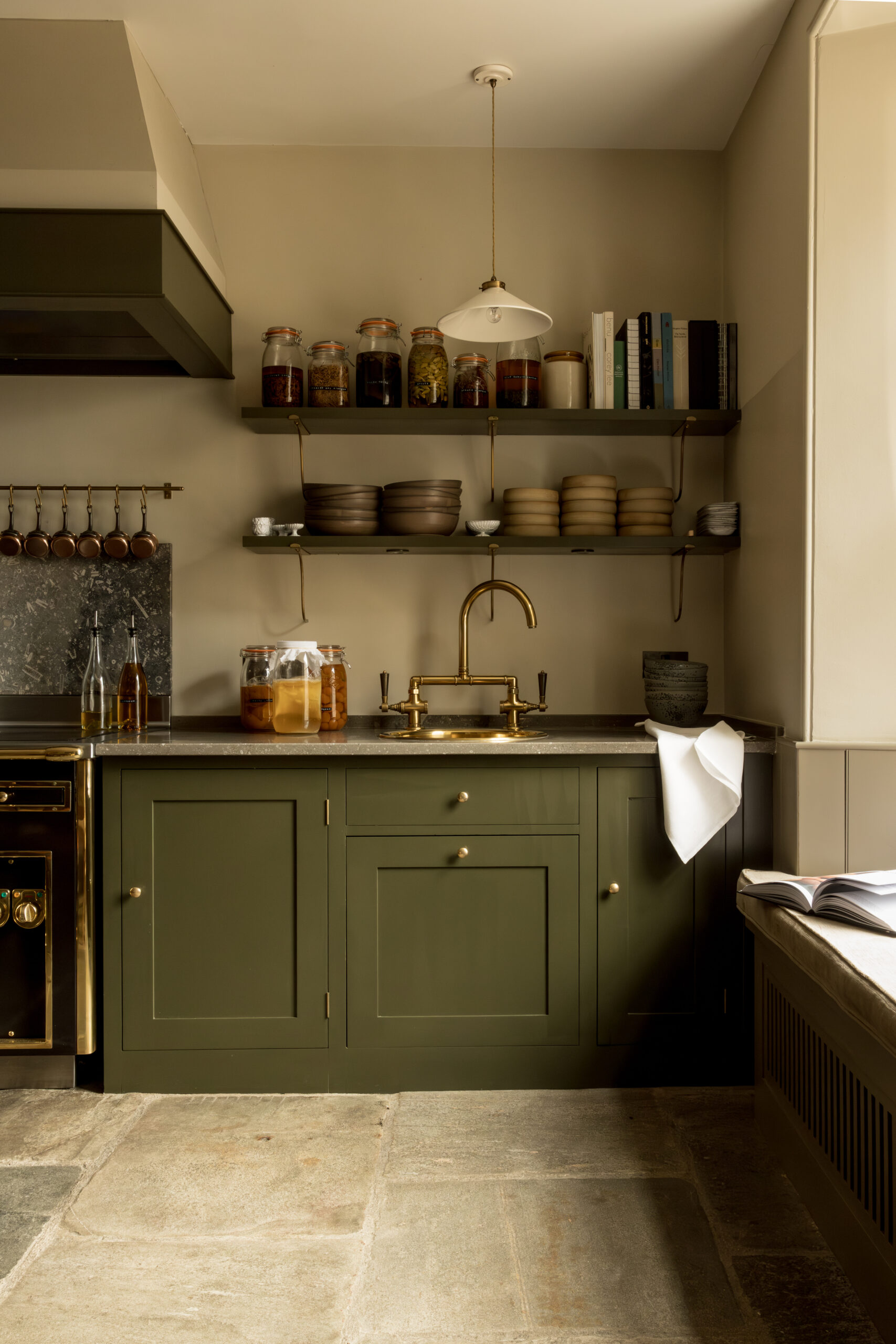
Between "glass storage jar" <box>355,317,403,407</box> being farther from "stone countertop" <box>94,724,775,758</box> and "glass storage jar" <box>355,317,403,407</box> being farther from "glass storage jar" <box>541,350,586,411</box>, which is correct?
"stone countertop" <box>94,724,775,758</box>

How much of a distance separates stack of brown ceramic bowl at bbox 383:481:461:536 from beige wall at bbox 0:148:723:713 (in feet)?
0.82

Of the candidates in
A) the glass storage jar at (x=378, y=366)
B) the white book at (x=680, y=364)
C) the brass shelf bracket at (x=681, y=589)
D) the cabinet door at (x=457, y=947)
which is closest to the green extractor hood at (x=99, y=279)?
the glass storage jar at (x=378, y=366)

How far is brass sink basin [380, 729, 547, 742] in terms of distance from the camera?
8.58ft

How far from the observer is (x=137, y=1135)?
219 cm

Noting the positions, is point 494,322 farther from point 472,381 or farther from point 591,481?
point 591,481

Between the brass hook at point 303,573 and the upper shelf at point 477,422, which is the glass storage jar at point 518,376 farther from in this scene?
the brass hook at point 303,573

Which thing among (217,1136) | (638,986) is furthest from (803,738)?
(217,1136)

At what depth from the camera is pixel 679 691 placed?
8.81 feet

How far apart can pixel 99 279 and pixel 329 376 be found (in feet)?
2.25

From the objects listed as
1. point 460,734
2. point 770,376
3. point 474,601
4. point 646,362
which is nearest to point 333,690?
point 460,734

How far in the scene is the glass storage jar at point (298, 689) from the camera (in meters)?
2.66

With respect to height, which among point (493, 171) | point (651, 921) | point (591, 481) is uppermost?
point (493, 171)

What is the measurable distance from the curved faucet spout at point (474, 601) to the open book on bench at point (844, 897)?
1.05 meters

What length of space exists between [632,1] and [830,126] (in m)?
0.58
